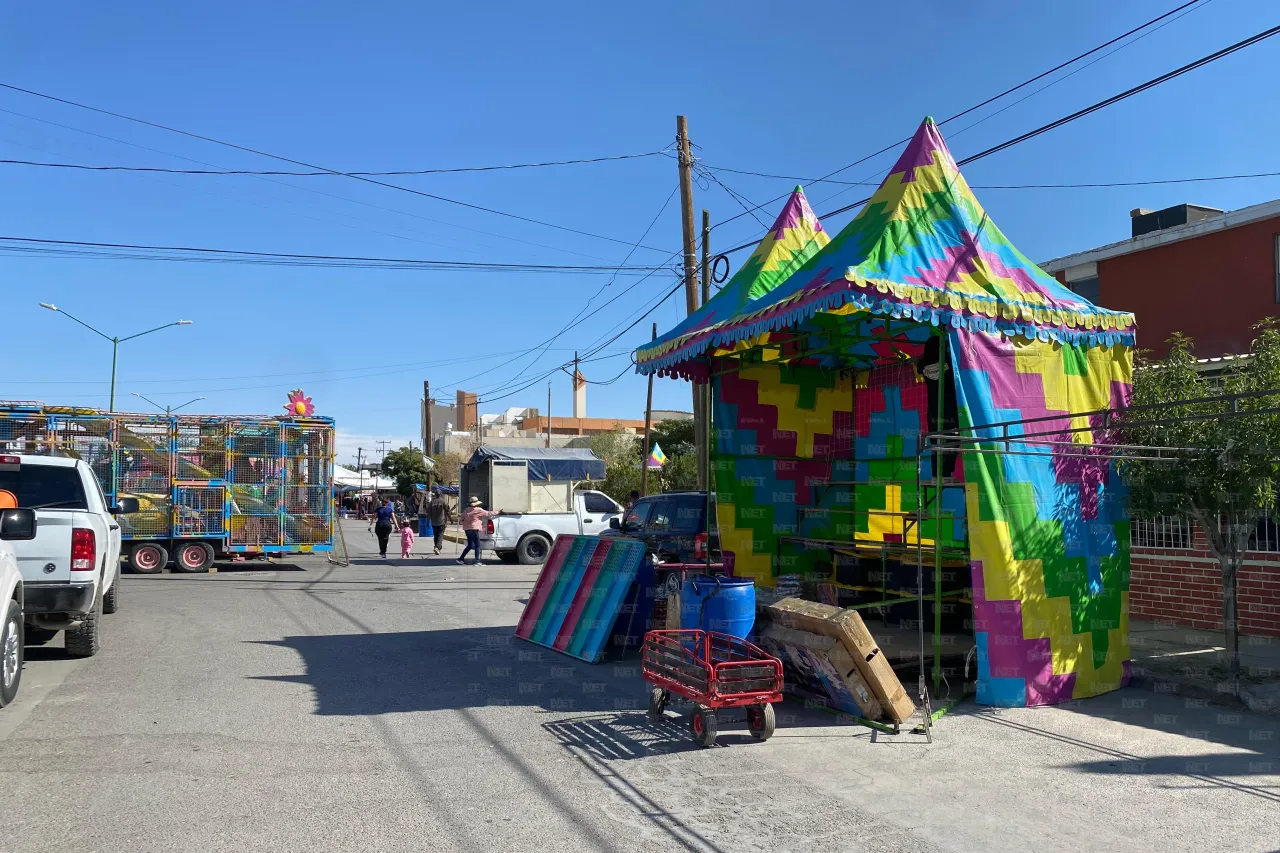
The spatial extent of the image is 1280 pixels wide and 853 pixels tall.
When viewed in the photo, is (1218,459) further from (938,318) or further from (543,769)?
(543,769)

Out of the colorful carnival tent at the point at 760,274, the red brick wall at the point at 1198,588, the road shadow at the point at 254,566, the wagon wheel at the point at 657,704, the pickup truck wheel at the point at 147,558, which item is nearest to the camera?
the wagon wheel at the point at 657,704

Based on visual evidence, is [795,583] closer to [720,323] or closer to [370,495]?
[720,323]

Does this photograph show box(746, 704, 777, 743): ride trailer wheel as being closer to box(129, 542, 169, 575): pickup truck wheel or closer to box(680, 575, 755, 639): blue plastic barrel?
box(680, 575, 755, 639): blue plastic barrel

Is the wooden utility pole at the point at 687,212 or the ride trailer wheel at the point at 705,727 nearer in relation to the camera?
the ride trailer wheel at the point at 705,727

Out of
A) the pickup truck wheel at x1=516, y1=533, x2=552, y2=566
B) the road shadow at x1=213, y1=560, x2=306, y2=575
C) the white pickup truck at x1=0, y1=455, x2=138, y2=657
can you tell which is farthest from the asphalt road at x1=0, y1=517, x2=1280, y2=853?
the pickup truck wheel at x1=516, y1=533, x2=552, y2=566

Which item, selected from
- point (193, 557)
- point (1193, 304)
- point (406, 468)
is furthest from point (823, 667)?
point (406, 468)

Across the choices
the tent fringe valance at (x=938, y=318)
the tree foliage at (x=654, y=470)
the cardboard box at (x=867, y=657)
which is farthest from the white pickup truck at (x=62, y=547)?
the tree foliage at (x=654, y=470)

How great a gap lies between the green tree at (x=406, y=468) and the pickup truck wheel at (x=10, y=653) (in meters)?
52.3

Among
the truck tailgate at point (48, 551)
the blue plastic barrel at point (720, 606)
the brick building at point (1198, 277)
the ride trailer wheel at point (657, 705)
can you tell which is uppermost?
the brick building at point (1198, 277)

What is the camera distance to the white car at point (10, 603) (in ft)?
23.5

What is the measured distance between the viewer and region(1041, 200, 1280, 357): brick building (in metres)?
15.6

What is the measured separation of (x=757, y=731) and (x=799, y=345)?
204 inches

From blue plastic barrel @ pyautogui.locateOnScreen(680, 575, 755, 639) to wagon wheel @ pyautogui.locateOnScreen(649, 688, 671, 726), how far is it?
584mm

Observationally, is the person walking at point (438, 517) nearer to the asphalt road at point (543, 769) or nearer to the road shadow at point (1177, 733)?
the asphalt road at point (543, 769)
